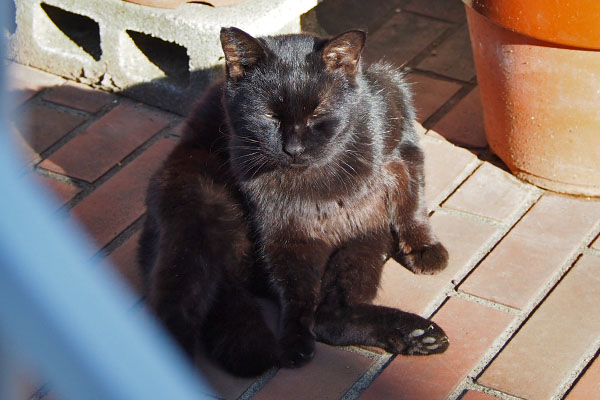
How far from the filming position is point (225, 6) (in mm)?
2818

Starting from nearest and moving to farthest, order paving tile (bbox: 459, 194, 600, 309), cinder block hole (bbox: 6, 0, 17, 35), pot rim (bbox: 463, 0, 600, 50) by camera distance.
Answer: pot rim (bbox: 463, 0, 600, 50) → paving tile (bbox: 459, 194, 600, 309) → cinder block hole (bbox: 6, 0, 17, 35)

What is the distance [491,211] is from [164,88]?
136 centimetres

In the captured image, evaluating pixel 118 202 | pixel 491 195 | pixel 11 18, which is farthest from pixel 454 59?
pixel 11 18

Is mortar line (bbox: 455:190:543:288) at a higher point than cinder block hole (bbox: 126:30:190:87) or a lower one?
lower

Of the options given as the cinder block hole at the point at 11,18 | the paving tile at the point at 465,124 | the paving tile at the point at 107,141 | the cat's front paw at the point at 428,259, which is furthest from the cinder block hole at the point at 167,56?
the cat's front paw at the point at 428,259

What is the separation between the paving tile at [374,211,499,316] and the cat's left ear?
616 millimetres

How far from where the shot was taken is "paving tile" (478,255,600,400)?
187 cm

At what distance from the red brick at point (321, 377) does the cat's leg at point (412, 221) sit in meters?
0.39

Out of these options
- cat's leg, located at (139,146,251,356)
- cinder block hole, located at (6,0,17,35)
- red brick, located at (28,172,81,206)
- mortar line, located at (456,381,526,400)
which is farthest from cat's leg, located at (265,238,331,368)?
cinder block hole, located at (6,0,17,35)

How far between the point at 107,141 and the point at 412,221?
1.27m

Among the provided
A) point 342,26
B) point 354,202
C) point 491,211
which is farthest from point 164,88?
point 491,211

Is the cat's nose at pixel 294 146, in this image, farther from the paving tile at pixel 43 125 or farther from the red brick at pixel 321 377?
the paving tile at pixel 43 125

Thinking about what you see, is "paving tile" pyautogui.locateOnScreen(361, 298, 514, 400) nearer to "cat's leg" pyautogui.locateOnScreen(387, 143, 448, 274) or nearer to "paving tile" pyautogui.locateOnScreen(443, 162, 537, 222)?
"cat's leg" pyautogui.locateOnScreen(387, 143, 448, 274)

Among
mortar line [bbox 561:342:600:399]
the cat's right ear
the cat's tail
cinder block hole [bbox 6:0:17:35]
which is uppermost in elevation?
the cat's right ear
